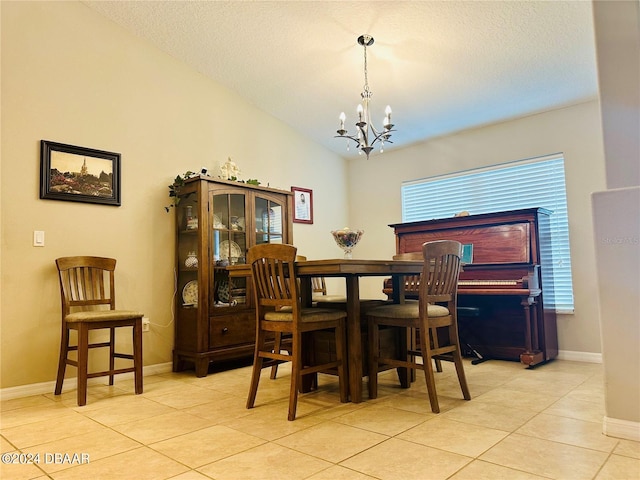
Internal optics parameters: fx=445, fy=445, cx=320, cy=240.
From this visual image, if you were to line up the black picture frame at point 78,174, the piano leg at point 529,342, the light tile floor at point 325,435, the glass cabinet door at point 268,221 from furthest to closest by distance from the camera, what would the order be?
the glass cabinet door at point 268,221, the piano leg at point 529,342, the black picture frame at point 78,174, the light tile floor at point 325,435

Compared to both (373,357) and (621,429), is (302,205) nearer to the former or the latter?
(373,357)

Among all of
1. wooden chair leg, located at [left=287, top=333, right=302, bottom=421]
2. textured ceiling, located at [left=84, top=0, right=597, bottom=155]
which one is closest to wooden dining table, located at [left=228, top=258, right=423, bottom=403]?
wooden chair leg, located at [left=287, top=333, right=302, bottom=421]

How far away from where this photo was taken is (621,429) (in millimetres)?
2059

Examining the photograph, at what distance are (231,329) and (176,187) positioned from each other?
1.38 m

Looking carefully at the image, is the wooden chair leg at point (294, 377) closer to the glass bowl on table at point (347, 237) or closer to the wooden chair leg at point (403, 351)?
the glass bowl on table at point (347, 237)

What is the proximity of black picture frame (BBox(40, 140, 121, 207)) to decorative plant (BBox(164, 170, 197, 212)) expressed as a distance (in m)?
0.47

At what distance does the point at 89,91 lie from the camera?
3.62 m

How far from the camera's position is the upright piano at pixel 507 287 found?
A: 3766 millimetres

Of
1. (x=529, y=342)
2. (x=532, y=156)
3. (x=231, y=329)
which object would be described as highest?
(x=532, y=156)

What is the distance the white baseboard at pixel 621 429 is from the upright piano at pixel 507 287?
1587mm

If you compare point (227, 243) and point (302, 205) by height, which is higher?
point (302, 205)

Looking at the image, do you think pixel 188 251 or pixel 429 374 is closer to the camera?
pixel 429 374

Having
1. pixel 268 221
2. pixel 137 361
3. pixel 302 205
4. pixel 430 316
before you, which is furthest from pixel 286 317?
pixel 302 205

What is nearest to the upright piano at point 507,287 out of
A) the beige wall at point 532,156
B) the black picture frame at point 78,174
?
the beige wall at point 532,156
